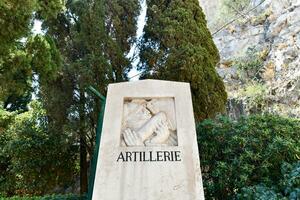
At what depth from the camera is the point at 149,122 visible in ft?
8.51

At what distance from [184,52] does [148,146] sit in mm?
3237

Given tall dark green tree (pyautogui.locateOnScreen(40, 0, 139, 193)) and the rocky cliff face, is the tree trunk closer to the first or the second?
tall dark green tree (pyautogui.locateOnScreen(40, 0, 139, 193))

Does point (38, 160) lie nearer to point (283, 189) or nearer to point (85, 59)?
point (85, 59)

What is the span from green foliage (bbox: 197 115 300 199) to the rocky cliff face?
6451mm

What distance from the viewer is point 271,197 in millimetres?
2898

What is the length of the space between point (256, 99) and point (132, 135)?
29.7ft

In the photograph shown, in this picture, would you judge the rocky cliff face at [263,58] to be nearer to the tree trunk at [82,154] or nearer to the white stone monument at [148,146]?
the tree trunk at [82,154]

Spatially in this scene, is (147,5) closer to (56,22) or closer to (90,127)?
(56,22)

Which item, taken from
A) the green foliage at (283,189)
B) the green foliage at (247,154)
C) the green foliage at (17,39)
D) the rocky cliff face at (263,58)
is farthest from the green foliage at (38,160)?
the rocky cliff face at (263,58)

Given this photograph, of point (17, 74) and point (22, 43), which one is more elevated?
point (22, 43)

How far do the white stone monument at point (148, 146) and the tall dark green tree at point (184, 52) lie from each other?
262 centimetres

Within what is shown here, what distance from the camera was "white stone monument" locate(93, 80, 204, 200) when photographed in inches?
89.7

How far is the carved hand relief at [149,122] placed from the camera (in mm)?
2518

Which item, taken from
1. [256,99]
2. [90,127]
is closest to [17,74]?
[90,127]
